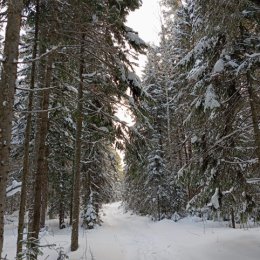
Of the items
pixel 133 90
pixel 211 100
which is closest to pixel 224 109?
pixel 211 100

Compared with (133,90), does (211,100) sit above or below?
below

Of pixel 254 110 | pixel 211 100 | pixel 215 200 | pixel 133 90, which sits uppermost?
pixel 133 90

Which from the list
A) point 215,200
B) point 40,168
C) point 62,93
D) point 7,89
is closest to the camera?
point 7,89

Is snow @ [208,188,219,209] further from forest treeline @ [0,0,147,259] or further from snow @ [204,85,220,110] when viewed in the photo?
forest treeline @ [0,0,147,259]

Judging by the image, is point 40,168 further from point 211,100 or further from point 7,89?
point 211,100

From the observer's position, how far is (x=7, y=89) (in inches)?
190

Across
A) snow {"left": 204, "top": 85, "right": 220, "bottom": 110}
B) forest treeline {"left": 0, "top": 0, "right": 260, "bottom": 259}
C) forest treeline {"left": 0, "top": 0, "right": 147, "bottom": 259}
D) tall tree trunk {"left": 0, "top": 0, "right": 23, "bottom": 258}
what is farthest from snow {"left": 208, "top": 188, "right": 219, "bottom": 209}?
tall tree trunk {"left": 0, "top": 0, "right": 23, "bottom": 258}

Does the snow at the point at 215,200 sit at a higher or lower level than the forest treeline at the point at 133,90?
lower

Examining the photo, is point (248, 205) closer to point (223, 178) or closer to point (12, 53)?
point (223, 178)

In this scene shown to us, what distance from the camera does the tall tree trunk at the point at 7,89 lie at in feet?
15.5

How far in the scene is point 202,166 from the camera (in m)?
10.7

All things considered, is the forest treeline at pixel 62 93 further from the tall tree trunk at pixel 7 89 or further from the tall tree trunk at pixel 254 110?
the tall tree trunk at pixel 254 110

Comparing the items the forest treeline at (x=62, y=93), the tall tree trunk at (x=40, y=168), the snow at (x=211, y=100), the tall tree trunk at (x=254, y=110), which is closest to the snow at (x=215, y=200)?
the tall tree trunk at (x=254, y=110)

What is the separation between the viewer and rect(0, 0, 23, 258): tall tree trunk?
15.5 feet
